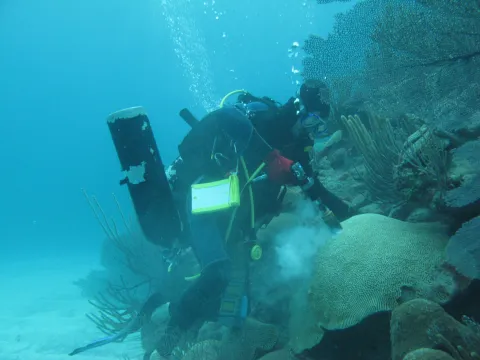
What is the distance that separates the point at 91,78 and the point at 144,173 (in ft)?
340

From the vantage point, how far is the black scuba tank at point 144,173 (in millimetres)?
3713

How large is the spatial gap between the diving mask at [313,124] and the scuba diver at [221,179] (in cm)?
1

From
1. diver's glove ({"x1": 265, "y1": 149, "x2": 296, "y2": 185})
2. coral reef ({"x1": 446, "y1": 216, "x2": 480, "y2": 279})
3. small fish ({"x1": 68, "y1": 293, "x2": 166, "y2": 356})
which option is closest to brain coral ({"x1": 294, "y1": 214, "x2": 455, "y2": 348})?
coral reef ({"x1": 446, "y1": 216, "x2": 480, "y2": 279})

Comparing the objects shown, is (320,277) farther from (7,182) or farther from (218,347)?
(7,182)

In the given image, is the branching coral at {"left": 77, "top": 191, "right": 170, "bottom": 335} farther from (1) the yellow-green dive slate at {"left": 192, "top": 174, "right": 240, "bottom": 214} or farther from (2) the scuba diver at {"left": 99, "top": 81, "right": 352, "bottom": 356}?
(1) the yellow-green dive slate at {"left": 192, "top": 174, "right": 240, "bottom": 214}

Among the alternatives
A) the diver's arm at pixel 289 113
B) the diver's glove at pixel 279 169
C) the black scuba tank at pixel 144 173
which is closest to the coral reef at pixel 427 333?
the diver's glove at pixel 279 169

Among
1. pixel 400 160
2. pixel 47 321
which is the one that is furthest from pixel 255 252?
pixel 47 321

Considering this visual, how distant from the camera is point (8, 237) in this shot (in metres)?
48.4

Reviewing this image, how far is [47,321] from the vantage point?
10945mm

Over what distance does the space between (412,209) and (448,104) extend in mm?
1194

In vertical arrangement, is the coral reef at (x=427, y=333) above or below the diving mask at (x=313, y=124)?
below

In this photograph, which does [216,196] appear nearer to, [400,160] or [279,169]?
[279,169]

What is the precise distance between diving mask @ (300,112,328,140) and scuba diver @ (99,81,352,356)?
0.04 feet

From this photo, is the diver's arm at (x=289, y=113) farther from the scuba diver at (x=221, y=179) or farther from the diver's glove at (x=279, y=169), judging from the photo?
the diver's glove at (x=279, y=169)
